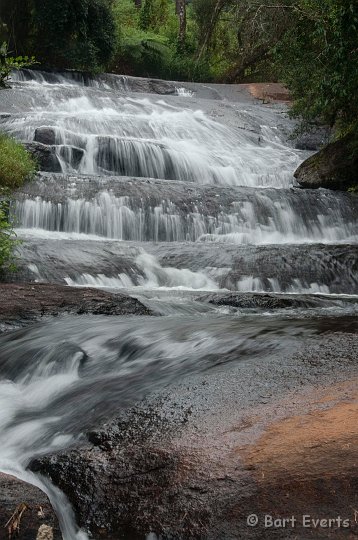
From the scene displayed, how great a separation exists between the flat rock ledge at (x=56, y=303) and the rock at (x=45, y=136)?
28.8 feet

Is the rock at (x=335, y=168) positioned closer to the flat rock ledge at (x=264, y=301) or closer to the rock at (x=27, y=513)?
the flat rock ledge at (x=264, y=301)

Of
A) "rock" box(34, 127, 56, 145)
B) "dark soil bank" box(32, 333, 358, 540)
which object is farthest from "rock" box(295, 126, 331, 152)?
"dark soil bank" box(32, 333, 358, 540)

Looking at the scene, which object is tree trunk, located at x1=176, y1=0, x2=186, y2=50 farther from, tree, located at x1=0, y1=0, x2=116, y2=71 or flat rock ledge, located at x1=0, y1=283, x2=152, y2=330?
flat rock ledge, located at x1=0, y1=283, x2=152, y2=330

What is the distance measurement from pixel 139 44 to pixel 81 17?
4849 millimetres

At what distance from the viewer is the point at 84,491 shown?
312 centimetres

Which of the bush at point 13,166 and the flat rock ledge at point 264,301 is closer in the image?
the flat rock ledge at point 264,301

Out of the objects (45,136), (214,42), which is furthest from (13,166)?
(214,42)

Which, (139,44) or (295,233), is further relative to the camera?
(139,44)

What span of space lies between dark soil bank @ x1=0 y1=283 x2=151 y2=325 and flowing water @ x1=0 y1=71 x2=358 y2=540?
1.12ft

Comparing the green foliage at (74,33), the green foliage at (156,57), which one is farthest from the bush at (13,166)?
the green foliage at (156,57)

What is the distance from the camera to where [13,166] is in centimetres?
1224

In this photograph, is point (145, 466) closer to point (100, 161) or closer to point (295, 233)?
point (295, 233)

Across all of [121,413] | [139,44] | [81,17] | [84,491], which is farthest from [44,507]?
[139,44]

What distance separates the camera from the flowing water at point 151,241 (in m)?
4.55
